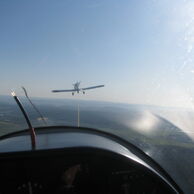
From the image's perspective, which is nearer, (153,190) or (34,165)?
(34,165)

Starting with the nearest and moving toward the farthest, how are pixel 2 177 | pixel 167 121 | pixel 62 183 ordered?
pixel 2 177
pixel 62 183
pixel 167 121

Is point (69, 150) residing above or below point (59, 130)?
below

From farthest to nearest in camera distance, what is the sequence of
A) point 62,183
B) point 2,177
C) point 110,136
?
point 110,136 → point 62,183 → point 2,177

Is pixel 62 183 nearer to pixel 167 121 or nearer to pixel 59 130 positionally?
pixel 59 130

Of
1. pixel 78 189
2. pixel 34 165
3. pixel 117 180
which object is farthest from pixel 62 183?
pixel 117 180

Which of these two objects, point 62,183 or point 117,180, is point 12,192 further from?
point 117,180

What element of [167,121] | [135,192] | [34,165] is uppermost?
[167,121]

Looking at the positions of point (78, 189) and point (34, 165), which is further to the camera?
point (78, 189)

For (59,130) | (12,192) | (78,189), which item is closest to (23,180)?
(12,192)

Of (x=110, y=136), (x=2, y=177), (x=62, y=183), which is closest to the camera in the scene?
(x=2, y=177)
